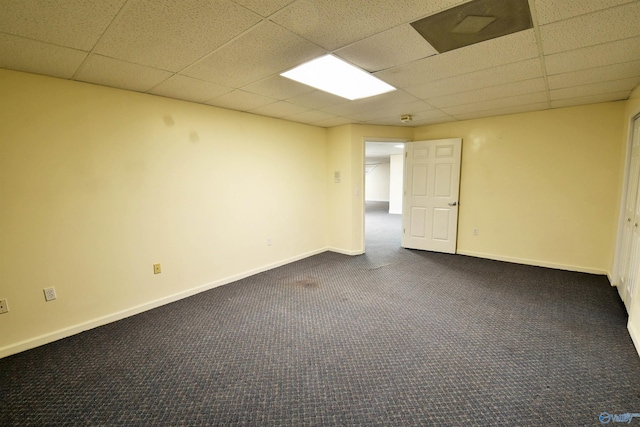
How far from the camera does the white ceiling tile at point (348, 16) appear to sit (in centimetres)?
137

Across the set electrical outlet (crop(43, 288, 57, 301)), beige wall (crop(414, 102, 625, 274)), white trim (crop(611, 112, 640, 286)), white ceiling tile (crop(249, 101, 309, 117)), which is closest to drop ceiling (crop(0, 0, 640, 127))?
white ceiling tile (crop(249, 101, 309, 117))

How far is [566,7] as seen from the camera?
4.61 feet

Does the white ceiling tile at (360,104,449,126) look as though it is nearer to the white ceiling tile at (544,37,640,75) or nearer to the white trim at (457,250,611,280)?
the white ceiling tile at (544,37,640,75)

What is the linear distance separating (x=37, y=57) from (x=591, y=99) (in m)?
A: 5.30

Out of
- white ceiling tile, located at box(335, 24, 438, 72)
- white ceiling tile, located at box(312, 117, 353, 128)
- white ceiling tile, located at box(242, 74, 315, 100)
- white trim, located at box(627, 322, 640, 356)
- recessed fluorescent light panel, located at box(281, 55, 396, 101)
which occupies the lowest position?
white trim, located at box(627, 322, 640, 356)

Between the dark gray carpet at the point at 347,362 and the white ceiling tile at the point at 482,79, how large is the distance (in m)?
2.19

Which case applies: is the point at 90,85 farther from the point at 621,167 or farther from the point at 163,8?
the point at 621,167

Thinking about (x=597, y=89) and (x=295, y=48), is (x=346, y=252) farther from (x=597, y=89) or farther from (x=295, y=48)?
(x=597, y=89)

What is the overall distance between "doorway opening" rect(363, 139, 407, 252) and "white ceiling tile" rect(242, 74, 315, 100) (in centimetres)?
219

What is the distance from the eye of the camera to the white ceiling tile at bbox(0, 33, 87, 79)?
168 cm

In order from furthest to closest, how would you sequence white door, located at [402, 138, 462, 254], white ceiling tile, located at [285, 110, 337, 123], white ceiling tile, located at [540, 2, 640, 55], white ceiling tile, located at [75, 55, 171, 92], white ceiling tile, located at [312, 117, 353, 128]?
white door, located at [402, 138, 462, 254]
white ceiling tile, located at [312, 117, 353, 128]
white ceiling tile, located at [285, 110, 337, 123]
white ceiling tile, located at [75, 55, 171, 92]
white ceiling tile, located at [540, 2, 640, 55]

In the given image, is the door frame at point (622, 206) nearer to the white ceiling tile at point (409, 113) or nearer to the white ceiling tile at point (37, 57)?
the white ceiling tile at point (409, 113)

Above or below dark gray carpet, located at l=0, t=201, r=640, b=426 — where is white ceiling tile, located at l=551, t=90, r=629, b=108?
above

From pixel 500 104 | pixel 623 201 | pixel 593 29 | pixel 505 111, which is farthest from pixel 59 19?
pixel 623 201
